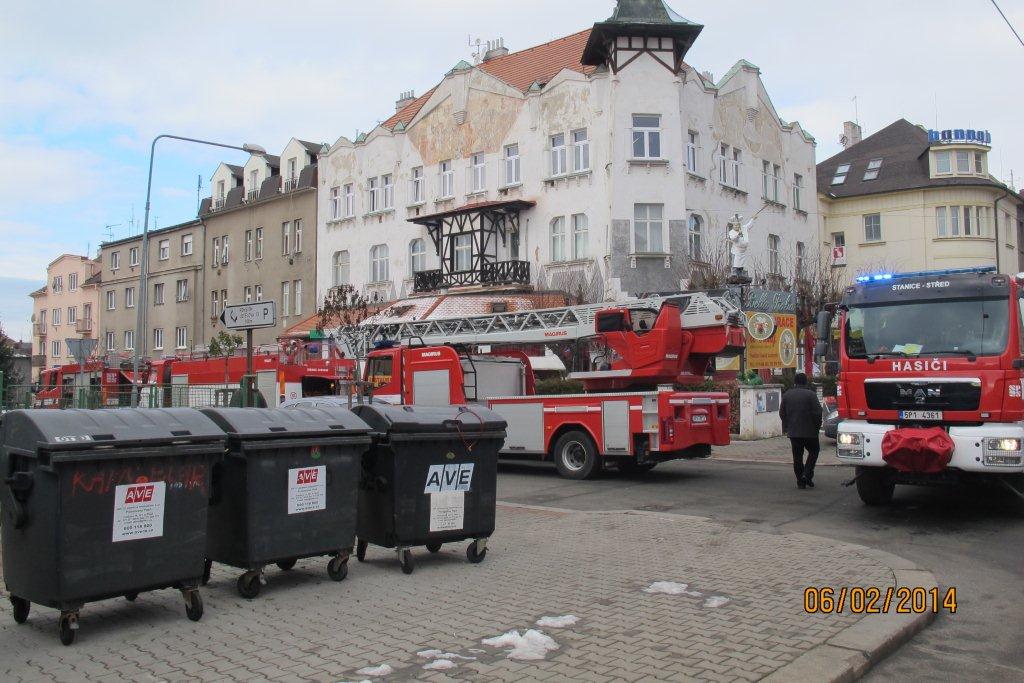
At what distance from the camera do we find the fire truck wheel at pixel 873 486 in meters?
11.5

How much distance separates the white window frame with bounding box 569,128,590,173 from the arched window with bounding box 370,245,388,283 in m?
10.5

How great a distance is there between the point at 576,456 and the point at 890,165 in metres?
38.3

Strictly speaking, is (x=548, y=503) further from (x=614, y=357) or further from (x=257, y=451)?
(x=257, y=451)

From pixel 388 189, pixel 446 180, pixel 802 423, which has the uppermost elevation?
pixel 388 189

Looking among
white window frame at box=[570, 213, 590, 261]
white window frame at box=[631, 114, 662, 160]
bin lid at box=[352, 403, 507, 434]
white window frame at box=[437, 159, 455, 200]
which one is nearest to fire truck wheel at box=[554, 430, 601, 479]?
Result: bin lid at box=[352, 403, 507, 434]

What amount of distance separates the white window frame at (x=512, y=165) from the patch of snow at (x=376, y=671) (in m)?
29.9

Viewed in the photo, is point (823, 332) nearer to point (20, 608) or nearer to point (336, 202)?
point (20, 608)

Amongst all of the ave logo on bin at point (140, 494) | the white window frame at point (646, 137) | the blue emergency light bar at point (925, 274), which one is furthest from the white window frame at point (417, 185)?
the ave logo on bin at point (140, 494)

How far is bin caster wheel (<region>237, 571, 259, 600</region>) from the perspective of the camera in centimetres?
652

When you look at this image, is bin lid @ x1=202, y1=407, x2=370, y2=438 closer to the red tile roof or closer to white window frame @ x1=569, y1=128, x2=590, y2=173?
white window frame @ x1=569, y1=128, x2=590, y2=173

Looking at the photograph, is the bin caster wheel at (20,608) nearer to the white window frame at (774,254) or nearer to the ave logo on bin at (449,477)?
the ave logo on bin at (449,477)

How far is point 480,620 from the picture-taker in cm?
604

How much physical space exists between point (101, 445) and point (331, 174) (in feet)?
124

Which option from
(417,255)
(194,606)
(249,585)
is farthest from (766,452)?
(417,255)
